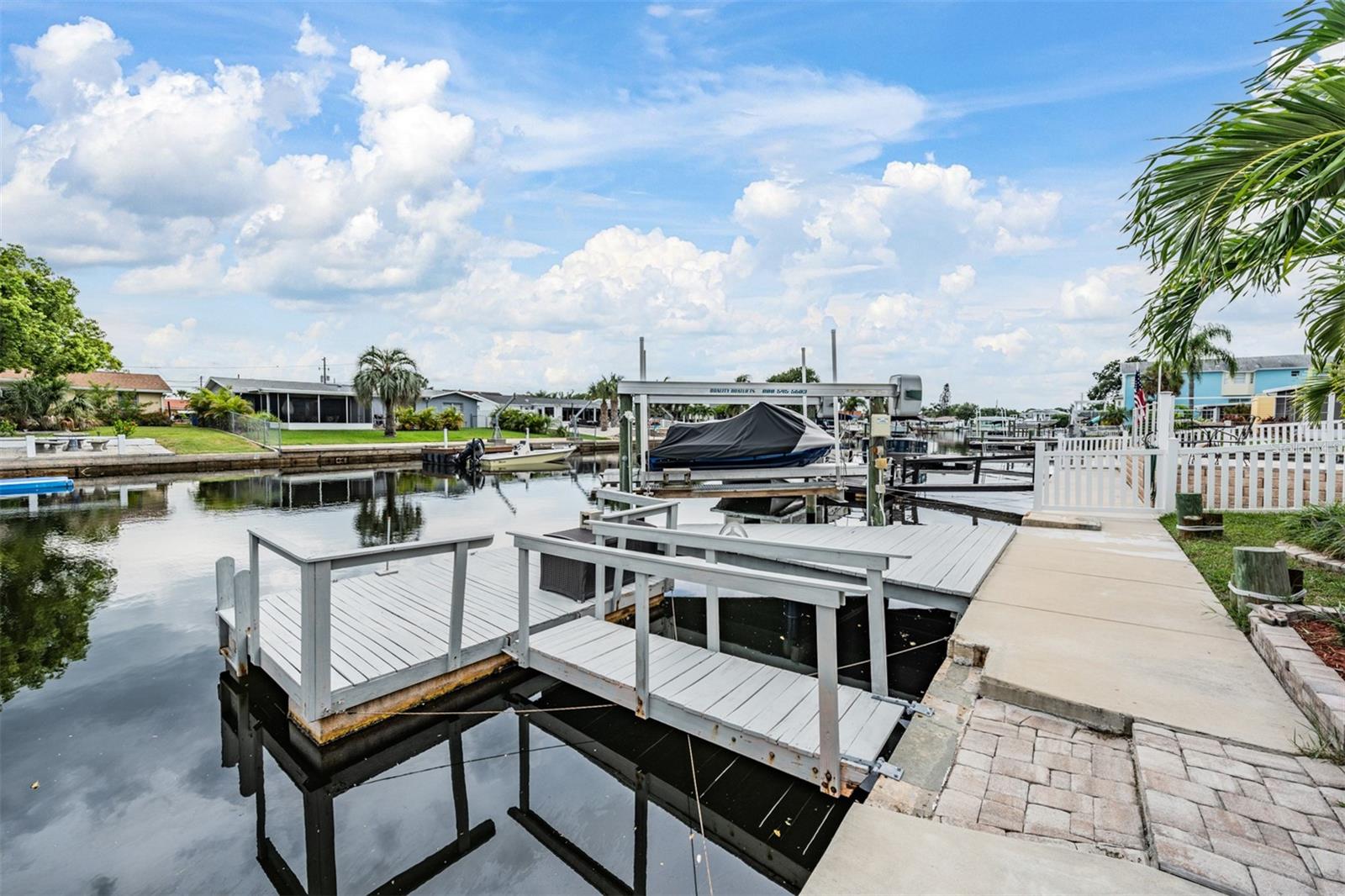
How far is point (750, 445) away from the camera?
11.4 m

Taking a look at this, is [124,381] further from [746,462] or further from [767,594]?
[767,594]

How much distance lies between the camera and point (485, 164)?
1535 cm

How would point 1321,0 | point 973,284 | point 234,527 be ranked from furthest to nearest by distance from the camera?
1. point 973,284
2. point 234,527
3. point 1321,0

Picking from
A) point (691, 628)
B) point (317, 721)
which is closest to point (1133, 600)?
point (691, 628)

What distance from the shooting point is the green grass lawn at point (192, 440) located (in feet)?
89.4

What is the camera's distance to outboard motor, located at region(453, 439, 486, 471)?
90.1 feet

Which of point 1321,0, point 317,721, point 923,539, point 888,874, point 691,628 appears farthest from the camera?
point 923,539

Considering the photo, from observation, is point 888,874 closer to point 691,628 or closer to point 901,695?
point 901,695

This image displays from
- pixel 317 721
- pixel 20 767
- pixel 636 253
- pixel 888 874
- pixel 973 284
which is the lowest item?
pixel 20 767

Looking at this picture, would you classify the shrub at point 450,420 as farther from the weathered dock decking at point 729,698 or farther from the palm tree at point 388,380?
the weathered dock decking at point 729,698

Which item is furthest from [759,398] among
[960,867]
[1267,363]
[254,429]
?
[1267,363]

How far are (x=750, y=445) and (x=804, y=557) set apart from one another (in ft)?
22.3

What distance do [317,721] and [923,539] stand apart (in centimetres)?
659

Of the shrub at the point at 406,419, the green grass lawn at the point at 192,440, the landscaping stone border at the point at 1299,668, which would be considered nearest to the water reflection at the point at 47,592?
the landscaping stone border at the point at 1299,668
